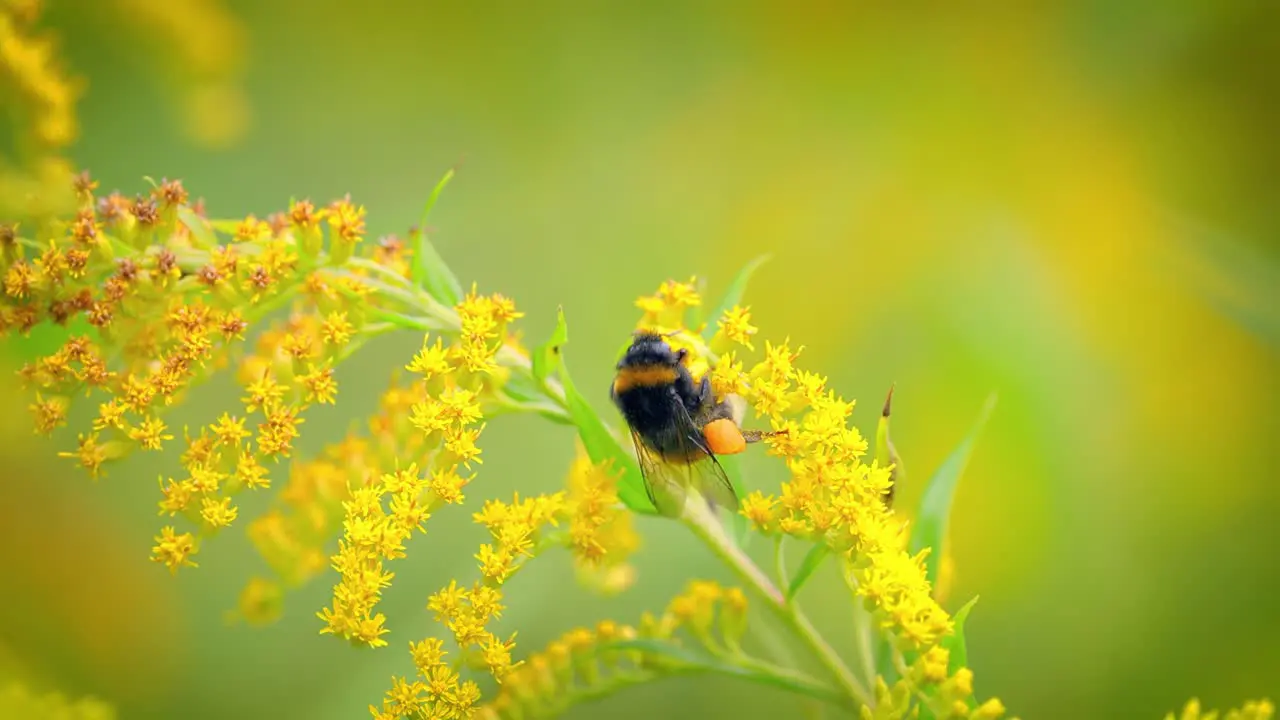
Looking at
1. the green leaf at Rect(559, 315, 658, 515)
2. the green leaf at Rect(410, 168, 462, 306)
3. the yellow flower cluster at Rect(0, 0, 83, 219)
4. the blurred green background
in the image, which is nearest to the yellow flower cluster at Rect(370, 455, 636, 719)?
the green leaf at Rect(559, 315, 658, 515)

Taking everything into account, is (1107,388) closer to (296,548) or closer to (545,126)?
(545,126)

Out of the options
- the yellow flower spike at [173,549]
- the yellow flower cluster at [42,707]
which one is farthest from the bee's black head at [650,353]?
the yellow flower cluster at [42,707]

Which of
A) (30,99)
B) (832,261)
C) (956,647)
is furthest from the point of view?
(832,261)

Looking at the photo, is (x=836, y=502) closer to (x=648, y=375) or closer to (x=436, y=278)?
(x=648, y=375)

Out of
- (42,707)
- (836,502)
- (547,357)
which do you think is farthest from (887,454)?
(42,707)

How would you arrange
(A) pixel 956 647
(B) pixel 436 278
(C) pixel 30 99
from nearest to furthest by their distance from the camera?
1. (A) pixel 956 647
2. (B) pixel 436 278
3. (C) pixel 30 99

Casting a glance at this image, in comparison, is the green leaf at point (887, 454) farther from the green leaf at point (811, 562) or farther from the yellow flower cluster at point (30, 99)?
the yellow flower cluster at point (30, 99)
